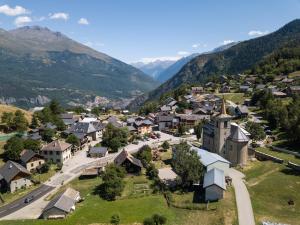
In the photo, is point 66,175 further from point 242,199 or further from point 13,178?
point 242,199

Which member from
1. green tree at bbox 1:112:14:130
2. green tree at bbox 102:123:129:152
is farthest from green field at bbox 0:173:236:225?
green tree at bbox 1:112:14:130

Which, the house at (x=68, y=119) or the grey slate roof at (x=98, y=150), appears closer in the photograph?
the grey slate roof at (x=98, y=150)

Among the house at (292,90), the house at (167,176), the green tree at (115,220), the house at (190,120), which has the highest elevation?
the house at (292,90)

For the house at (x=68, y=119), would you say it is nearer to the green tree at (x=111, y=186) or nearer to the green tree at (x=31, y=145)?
the green tree at (x=31, y=145)

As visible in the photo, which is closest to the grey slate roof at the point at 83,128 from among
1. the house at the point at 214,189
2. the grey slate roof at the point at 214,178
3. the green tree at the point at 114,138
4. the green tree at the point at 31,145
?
the green tree at the point at 114,138

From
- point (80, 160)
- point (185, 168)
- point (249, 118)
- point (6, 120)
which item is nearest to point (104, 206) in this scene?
point (185, 168)

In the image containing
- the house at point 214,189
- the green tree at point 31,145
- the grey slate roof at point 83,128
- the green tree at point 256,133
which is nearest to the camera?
the house at point 214,189

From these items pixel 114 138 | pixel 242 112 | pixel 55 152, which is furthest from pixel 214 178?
pixel 242 112
